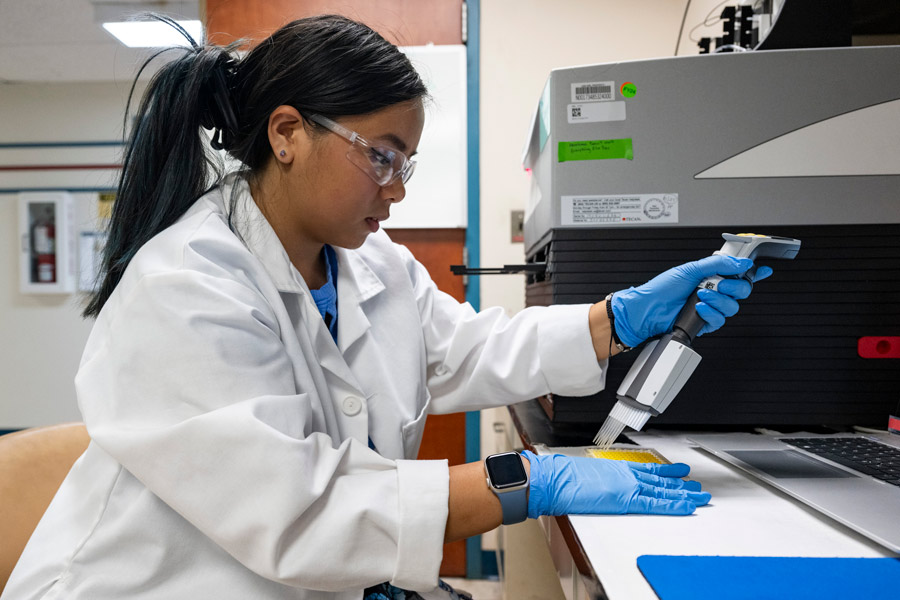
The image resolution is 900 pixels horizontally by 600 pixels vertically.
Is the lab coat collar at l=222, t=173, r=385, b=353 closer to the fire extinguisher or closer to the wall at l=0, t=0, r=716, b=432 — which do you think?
the wall at l=0, t=0, r=716, b=432

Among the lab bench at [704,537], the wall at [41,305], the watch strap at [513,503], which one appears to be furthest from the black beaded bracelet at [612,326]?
the wall at [41,305]

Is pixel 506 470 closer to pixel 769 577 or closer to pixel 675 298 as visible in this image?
pixel 769 577

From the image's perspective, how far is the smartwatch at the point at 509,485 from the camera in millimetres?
699

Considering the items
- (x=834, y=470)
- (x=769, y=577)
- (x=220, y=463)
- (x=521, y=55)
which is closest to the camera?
(x=769, y=577)

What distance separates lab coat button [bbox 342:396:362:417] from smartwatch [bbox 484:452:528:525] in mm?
248

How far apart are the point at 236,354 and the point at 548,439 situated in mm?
548

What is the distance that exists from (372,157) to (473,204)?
129 cm

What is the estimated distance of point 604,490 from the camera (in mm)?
683

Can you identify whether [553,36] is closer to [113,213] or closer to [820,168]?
[820,168]

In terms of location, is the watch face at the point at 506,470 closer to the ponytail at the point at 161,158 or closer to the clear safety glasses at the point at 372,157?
the clear safety glasses at the point at 372,157

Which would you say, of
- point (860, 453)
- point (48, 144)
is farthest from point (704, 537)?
point (48, 144)

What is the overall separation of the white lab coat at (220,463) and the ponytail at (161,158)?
0.05m

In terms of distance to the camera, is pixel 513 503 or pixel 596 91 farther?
pixel 596 91

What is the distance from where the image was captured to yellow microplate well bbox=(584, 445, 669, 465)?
838mm
